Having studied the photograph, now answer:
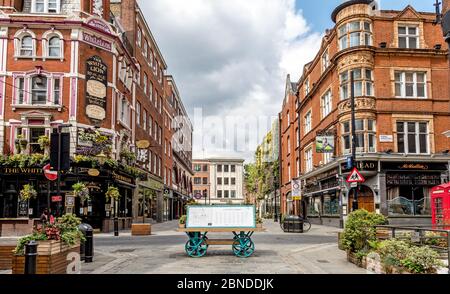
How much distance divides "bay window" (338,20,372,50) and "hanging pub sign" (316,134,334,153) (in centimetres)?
645

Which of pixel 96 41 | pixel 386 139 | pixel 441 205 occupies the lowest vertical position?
pixel 441 205

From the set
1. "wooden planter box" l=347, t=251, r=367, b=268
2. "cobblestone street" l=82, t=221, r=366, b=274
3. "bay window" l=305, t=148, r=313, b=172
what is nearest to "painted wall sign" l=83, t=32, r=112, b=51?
"cobblestone street" l=82, t=221, r=366, b=274

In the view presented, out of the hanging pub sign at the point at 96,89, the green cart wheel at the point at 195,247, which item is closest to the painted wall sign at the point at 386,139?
the hanging pub sign at the point at 96,89

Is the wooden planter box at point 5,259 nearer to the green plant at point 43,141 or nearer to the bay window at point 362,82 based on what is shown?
the green plant at point 43,141

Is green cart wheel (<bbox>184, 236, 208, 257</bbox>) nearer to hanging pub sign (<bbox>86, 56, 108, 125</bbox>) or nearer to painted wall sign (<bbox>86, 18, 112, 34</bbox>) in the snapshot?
hanging pub sign (<bbox>86, 56, 108, 125</bbox>)

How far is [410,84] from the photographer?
2980 centimetres

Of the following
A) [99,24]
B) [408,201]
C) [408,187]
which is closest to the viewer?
[408,201]

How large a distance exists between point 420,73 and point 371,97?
14.3 feet

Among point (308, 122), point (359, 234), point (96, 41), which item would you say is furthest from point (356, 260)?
point (308, 122)

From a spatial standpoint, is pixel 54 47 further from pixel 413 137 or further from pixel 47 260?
pixel 413 137

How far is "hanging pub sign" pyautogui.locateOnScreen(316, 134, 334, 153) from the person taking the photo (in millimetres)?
28734

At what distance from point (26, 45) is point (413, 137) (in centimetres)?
2616

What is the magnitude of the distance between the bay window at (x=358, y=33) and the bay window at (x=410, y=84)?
318 cm

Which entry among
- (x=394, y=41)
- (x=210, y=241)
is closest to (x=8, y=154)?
(x=210, y=241)
